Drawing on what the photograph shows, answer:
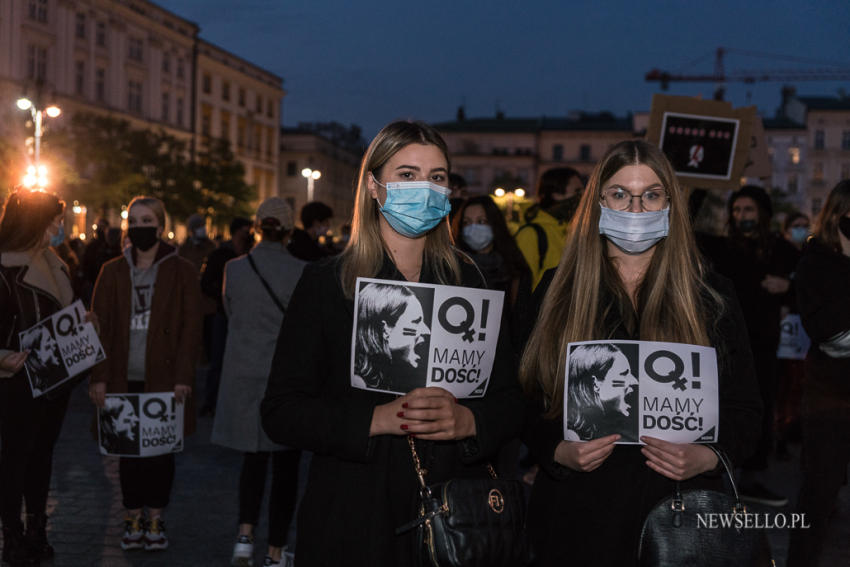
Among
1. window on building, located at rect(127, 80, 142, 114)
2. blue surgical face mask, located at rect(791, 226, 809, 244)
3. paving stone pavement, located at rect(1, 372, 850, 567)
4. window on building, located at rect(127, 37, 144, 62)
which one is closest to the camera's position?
paving stone pavement, located at rect(1, 372, 850, 567)

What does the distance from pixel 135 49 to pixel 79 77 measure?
7393 millimetres

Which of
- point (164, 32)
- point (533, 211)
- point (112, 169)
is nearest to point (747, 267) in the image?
point (533, 211)

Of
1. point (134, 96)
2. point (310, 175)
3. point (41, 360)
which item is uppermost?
point (134, 96)

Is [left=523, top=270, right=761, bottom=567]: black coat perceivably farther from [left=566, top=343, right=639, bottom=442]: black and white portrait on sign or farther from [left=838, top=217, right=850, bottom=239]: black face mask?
[left=838, top=217, right=850, bottom=239]: black face mask

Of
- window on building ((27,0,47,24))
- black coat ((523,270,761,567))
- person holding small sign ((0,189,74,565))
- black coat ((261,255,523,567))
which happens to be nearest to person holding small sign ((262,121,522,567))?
black coat ((261,255,523,567))

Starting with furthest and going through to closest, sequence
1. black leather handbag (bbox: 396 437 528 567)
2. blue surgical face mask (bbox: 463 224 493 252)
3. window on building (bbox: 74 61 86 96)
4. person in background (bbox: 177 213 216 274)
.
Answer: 1. window on building (bbox: 74 61 86 96)
2. person in background (bbox: 177 213 216 274)
3. blue surgical face mask (bbox: 463 224 493 252)
4. black leather handbag (bbox: 396 437 528 567)

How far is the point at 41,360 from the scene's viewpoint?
538 centimetres

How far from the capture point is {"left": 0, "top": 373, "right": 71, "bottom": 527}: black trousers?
17.6 ft

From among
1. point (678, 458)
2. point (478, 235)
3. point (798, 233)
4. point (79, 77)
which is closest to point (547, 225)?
point (478, 235)

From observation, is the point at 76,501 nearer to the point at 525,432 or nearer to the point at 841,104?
the point at 525,432

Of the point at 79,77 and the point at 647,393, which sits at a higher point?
the point at 79,77

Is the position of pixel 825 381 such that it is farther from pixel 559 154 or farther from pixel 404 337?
pixel 559 154

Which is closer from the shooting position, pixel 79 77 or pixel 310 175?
pixel 79 77

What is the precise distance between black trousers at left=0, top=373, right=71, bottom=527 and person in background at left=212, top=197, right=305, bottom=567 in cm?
103
